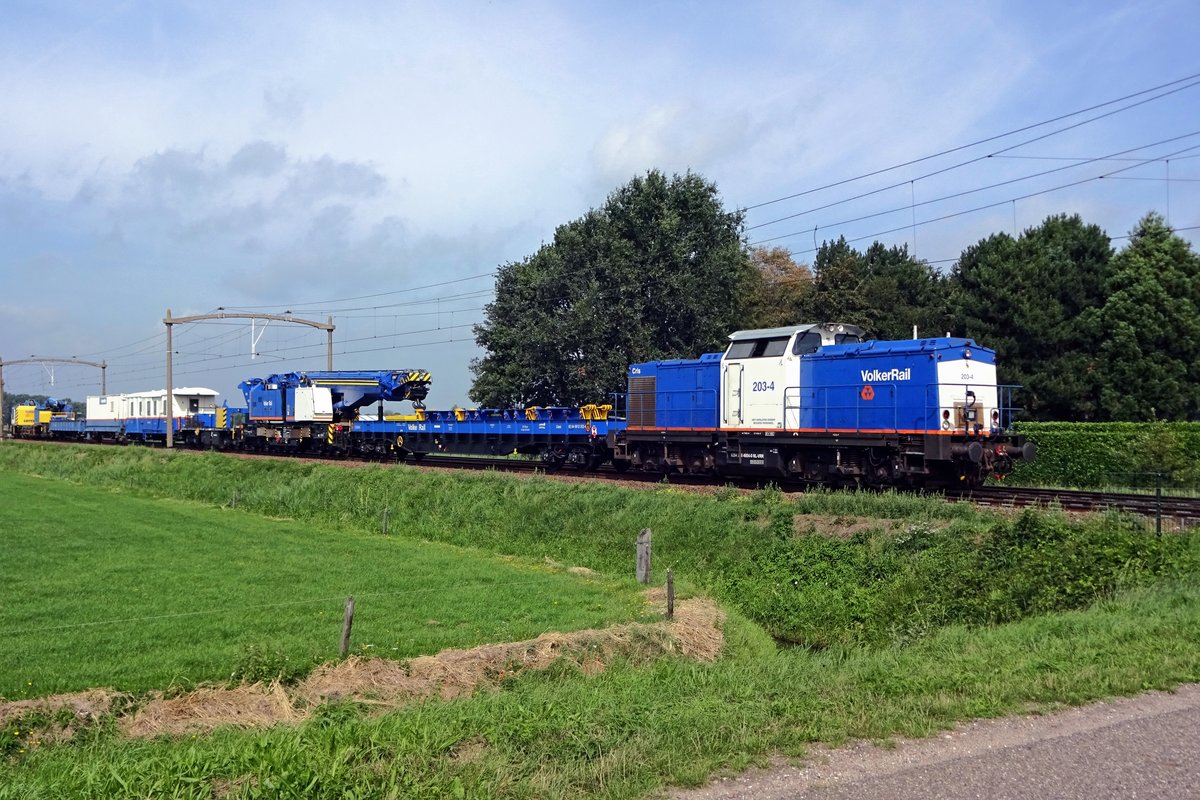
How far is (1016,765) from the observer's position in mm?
6363

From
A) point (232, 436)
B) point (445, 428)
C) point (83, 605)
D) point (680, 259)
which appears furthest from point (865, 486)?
point (232, 436)

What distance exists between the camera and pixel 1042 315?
43844mm

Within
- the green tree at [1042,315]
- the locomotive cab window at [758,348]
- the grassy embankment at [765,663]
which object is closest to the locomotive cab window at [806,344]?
the locomotive cab window at [758,348]

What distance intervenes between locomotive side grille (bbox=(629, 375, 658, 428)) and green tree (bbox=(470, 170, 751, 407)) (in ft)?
49.1

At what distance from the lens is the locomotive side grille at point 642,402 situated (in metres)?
27.3

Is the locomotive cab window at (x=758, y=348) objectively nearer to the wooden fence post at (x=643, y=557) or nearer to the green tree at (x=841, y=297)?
the wooden fence post at (x=643, y=557)

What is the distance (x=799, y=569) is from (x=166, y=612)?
11.3 m

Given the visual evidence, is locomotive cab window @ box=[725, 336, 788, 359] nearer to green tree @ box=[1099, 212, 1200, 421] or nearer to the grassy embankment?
the grassy embankment

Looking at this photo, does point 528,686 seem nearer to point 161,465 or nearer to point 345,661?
point 345,661

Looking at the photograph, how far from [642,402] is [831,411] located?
6.63m

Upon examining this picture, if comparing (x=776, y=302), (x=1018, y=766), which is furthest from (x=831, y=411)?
(x=776, y=302)

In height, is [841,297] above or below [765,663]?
above

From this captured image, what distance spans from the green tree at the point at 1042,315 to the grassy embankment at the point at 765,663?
93.2ft

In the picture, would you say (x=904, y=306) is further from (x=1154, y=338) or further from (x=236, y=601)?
(x=236, y=601)
